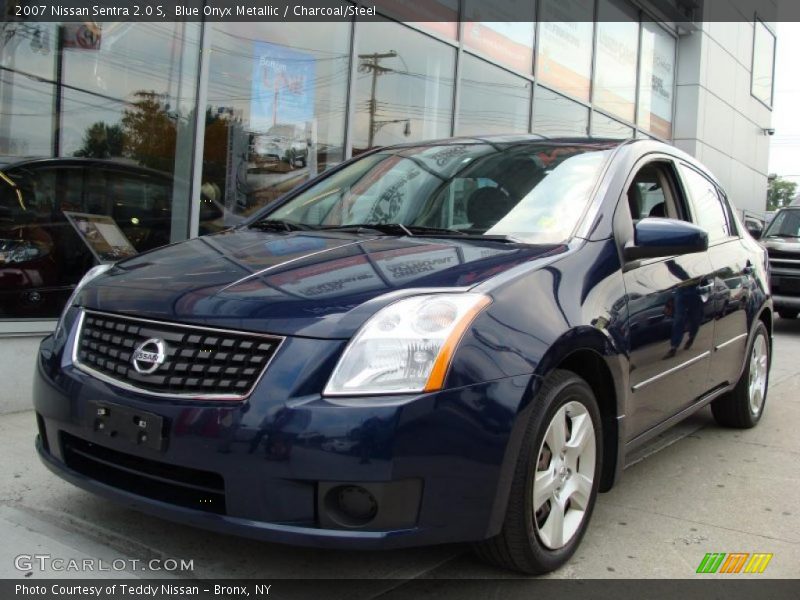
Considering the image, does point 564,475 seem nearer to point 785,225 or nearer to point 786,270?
point 786,270

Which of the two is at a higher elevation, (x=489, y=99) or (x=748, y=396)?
(x=489, y=99)

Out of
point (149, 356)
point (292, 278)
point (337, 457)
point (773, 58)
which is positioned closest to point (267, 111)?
point (292, 278)

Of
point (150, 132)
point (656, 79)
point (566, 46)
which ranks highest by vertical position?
point (656, 79)

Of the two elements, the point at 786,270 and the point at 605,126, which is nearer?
the point at 786,270

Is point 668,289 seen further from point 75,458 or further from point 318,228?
point 75,458

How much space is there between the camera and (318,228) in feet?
11.6

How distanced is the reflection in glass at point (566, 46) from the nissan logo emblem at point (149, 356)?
377 inches

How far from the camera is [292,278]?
2.63 meters

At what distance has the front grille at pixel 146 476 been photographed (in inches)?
92.8

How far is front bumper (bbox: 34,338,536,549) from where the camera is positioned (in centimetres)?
220

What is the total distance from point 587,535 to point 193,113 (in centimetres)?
459

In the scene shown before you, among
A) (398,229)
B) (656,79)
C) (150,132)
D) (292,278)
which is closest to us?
(292,278)

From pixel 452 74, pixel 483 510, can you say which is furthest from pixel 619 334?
pixel 452 74

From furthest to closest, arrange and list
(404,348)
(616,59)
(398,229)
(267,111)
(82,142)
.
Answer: (616,59), (267,111), (82,142), (398,229), (404,348)
